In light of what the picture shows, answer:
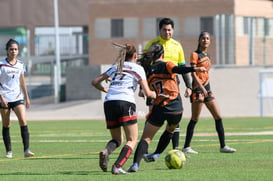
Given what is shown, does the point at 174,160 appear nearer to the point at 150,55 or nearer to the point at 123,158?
the point at 123,158

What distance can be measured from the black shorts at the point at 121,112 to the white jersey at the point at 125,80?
0.24ft

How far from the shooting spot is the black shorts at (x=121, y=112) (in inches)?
515

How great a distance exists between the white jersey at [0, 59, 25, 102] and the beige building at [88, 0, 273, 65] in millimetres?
39460

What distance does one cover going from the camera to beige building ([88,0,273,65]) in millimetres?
58562

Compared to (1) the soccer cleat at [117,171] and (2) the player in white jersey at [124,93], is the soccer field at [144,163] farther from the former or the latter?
(2) the player in white jersey at [124,93]

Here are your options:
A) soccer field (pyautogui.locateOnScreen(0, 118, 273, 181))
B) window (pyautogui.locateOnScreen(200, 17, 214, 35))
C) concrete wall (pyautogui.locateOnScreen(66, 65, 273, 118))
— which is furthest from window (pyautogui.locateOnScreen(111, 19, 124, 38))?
soccer field (pyautogui.locateOnScreen(0, 118, 273, 181))

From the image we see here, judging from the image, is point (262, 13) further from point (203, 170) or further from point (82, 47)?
point (203, 170)

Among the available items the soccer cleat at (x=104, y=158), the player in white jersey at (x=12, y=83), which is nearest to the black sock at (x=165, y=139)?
the soccer cleat at (x=104, y=158)

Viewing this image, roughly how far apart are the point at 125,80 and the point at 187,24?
53.5 metres

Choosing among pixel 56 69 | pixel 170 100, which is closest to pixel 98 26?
pixel 56 69

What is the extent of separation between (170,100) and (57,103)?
40.1m

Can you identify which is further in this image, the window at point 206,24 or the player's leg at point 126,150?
the window at point 206,24

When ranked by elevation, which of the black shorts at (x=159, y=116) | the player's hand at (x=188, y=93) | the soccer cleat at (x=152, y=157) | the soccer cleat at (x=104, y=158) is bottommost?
the soccer cleat at (x=152, y=157)

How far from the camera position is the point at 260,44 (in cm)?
5541
